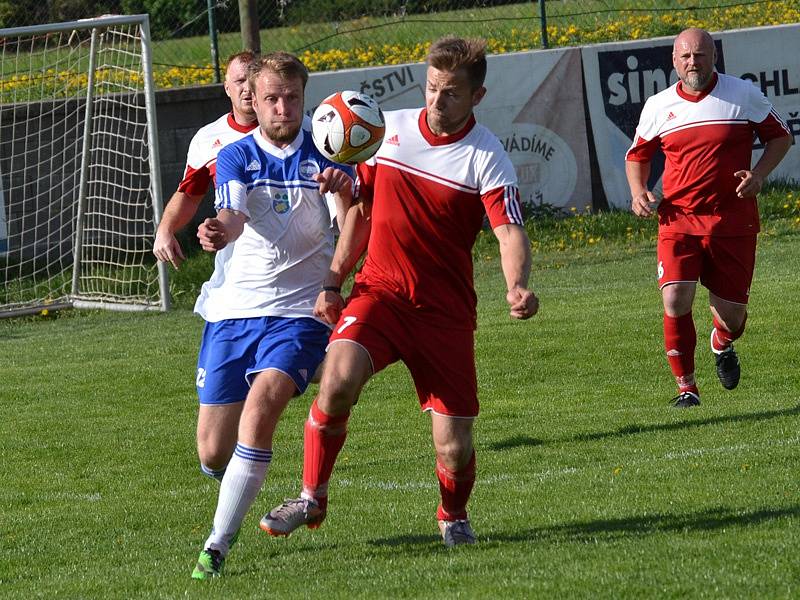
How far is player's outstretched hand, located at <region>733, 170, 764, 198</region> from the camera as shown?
926 centimetres

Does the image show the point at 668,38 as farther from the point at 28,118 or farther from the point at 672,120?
the point at 672,120

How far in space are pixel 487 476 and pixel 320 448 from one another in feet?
6.55

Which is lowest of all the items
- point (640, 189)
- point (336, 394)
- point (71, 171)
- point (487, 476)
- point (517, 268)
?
point (487, 476)

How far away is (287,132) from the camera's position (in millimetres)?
5961

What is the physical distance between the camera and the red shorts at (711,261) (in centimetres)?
951

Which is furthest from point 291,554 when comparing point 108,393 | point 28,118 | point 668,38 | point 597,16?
point 597,16

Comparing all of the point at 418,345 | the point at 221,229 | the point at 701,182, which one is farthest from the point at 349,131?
the point at 701,182

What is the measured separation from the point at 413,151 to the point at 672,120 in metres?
4.30

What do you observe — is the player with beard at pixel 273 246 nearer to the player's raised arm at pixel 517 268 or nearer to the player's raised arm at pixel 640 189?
the player's raised arm at pixel 517 268

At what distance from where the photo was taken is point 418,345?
18.7 feet

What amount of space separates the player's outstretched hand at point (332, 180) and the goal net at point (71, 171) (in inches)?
425

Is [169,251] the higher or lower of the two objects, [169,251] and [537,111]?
the lower

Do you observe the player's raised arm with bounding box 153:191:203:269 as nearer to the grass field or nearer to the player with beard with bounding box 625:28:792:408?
the grass field

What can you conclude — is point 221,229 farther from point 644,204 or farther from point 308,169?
point 644,204
